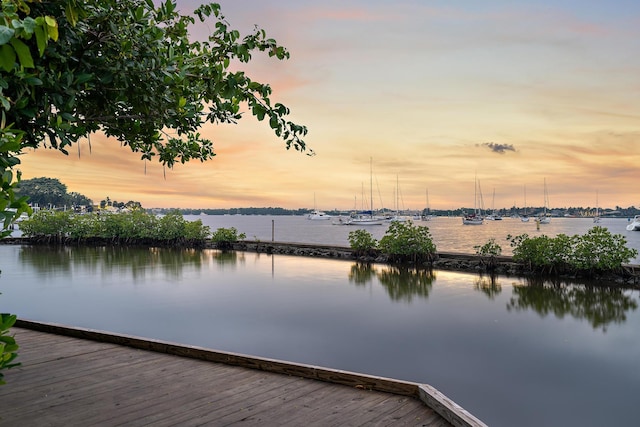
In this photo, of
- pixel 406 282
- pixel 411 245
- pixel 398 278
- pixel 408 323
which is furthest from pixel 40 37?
pixel 411 245

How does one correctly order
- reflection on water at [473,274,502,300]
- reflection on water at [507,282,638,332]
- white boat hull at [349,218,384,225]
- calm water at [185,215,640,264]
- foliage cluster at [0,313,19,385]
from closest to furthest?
foliage cluster at [0,313,19,385] < reflection on water at [507,282,638,332] < reflection on water at [473,274,502,300] < calm water at [185,215,640,264] < white boat hull at [349,218,384,225]

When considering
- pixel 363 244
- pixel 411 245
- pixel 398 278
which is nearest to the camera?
pixel 398 278

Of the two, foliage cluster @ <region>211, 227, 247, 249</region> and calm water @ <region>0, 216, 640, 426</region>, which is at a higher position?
foliage cluster @ <region>211, 227, 247, 249</region>

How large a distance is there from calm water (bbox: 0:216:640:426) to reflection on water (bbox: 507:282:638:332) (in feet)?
0.15

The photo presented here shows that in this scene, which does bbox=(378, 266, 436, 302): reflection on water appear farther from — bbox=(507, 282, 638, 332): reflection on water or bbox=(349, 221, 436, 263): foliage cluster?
bbox=(507, 282, 638, 332): reflection on water

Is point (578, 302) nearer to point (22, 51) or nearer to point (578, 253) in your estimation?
point (578, 253)

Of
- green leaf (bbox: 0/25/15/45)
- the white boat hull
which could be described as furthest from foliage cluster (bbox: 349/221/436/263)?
the white boat hull

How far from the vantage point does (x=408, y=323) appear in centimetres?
860

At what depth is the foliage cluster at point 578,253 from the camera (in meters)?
12.3

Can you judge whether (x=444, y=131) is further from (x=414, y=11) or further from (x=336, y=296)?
(x=336, y=296)

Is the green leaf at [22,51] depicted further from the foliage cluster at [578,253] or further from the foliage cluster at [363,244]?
the foliage cluster at [363,244]

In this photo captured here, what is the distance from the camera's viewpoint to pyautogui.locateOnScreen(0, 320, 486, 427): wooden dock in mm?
2871

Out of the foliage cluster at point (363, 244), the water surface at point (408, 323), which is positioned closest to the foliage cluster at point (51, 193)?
the water surface at point (408, 323)

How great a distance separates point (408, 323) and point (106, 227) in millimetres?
24922
